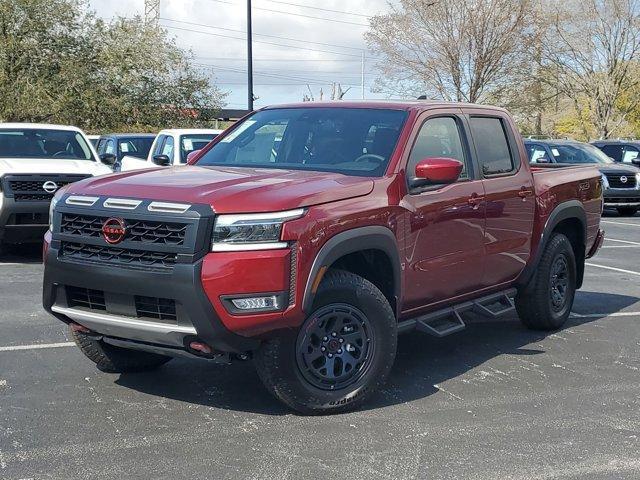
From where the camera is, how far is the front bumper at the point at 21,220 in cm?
1134

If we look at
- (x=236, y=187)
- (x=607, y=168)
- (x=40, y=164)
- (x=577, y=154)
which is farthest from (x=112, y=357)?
(x=577, y=154)

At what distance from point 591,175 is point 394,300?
3346mm

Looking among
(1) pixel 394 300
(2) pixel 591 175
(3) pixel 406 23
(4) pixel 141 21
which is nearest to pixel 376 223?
(1) pixel 394 300

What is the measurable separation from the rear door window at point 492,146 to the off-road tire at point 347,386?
186 cm

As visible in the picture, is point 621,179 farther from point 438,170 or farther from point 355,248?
point 355,248

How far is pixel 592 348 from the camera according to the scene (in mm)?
7340

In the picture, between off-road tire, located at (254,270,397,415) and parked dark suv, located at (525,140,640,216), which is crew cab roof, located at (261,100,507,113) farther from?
parked dark suv, located at (525,140,640,216)

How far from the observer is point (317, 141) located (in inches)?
249

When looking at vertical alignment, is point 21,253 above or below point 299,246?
below

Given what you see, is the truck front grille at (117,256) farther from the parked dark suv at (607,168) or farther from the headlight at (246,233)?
the parked dark suv at (607,168)

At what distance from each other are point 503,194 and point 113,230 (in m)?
3.15

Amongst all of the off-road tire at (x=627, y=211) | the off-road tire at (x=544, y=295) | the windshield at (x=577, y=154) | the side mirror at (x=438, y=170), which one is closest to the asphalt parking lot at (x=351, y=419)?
the off-road tire at (x=544, y=295)

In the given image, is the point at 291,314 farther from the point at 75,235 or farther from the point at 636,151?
the point at 636,151

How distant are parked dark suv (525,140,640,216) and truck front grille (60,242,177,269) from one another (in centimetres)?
1732
